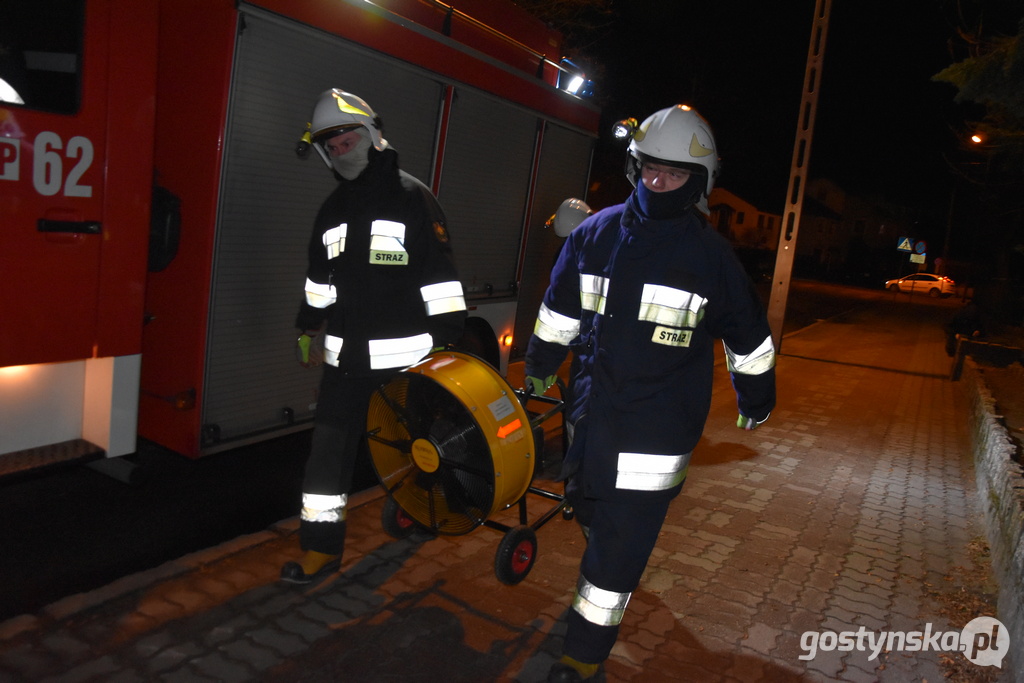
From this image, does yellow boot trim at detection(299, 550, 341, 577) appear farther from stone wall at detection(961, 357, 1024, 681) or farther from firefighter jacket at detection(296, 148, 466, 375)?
stone wall at detection(961, 357, 1024, 681)

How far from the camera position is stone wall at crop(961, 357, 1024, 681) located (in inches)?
124

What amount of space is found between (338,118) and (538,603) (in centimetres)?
220

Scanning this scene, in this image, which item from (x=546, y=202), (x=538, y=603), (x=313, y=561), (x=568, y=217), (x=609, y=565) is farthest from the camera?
(x=546, y=202)

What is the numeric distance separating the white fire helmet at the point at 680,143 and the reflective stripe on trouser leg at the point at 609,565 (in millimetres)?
1138

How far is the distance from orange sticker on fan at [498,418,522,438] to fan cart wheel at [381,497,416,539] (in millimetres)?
914

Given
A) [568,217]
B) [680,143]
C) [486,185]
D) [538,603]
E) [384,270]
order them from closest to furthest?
1. [680,143]
2. [384,270]
3. [538,603]
4. [568,217]
5. [486,185]

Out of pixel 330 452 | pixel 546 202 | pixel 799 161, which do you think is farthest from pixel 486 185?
pixel 799 161

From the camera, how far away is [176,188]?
3.76m

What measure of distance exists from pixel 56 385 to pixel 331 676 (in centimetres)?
177

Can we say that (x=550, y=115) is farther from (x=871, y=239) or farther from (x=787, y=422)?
(x=871, y=239)

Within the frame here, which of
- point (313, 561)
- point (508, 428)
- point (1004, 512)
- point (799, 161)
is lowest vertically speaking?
point (313, 561)

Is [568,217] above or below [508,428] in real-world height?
above

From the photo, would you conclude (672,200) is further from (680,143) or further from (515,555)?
(515,555)

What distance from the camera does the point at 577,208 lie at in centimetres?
516
